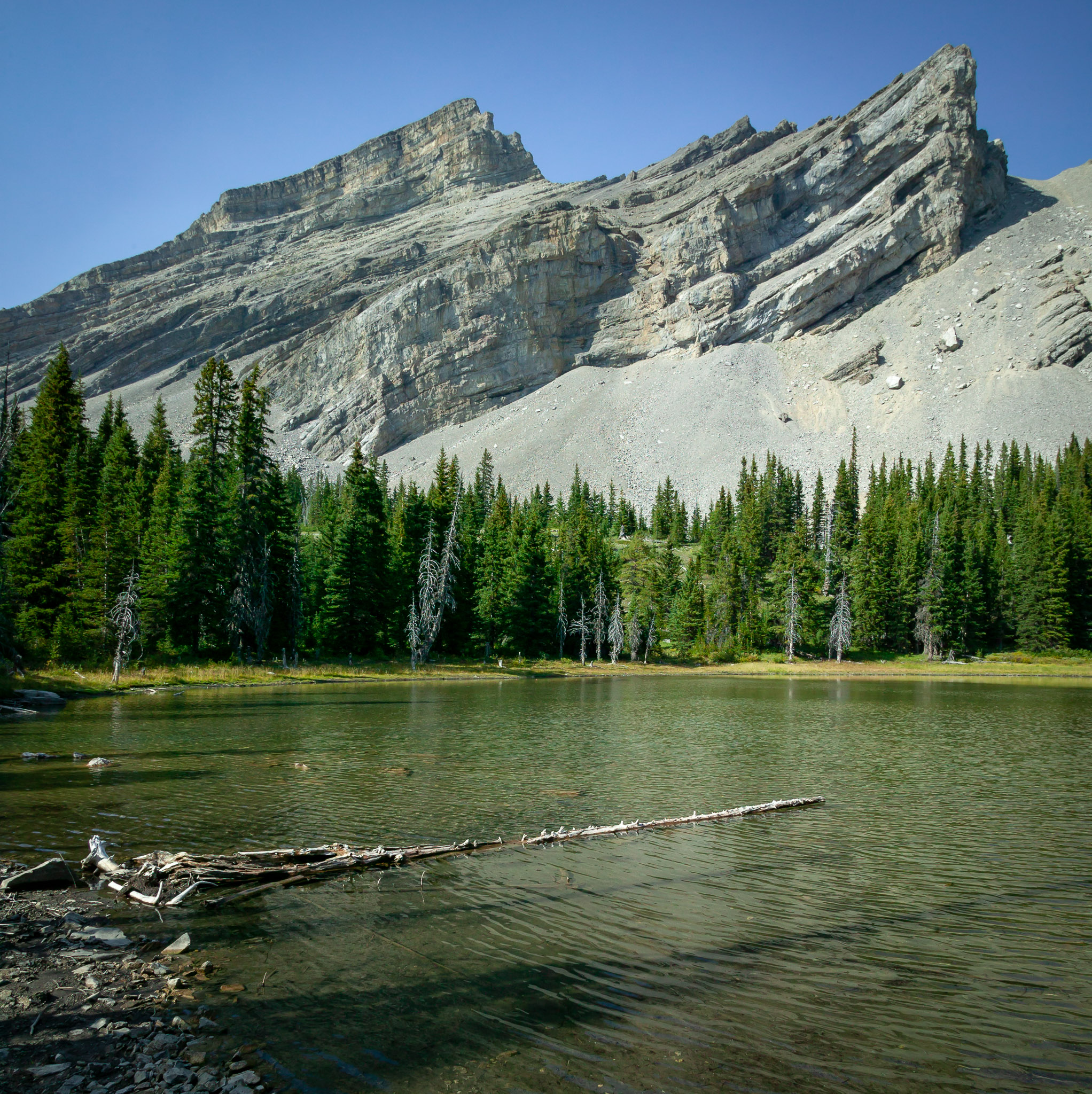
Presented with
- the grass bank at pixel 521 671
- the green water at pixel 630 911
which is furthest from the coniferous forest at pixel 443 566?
the green water at pixel 630 911

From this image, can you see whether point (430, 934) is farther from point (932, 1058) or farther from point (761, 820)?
point (761, 820)

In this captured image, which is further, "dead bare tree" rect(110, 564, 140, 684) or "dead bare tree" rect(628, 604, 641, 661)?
"dead bare tree" rect(628, 604, 641, 661)

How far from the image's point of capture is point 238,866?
11.0 meters

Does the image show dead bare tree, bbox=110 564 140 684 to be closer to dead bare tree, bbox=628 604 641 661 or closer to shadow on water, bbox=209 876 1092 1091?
shadow on water, bbox=209 876 1092 1091

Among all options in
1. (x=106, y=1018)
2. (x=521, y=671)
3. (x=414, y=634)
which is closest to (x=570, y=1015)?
(x=106, y=1018)

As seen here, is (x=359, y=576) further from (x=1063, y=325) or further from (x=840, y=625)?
(x=1063, y=325)

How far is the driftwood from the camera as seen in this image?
34.5 ft

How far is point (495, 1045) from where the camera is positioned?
7.08 meters

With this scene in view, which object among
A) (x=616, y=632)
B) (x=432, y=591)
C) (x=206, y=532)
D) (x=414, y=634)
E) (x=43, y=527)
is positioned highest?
(x=206, y=532)

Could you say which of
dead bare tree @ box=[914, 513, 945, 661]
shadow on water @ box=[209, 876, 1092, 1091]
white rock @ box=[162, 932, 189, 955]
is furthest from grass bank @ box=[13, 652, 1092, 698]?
shadow on water @ box=[209, 876, 1092, 1091]

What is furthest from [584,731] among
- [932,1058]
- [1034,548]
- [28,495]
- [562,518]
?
[562,518]

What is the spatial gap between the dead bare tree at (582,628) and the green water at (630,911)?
2030 inches

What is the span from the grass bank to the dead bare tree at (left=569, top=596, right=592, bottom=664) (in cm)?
193

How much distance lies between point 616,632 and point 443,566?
925 inches
